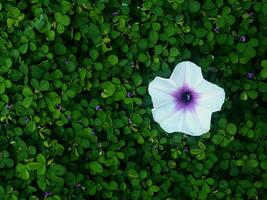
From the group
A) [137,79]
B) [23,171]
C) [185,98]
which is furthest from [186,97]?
[23,171]

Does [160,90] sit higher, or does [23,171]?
[160,90]

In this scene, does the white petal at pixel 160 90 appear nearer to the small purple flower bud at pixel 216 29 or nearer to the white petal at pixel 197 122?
the white petal at pixel 197 122

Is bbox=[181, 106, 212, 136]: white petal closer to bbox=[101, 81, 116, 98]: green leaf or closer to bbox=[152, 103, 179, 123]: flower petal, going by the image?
bbox=[152, 103, 179, 123]: flower petal

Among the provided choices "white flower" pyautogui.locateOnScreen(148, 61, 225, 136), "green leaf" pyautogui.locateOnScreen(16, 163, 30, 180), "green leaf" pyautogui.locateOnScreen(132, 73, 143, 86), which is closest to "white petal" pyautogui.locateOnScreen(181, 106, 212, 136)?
"white flower" pyautogui.locateOnScreen(148, 61, 225, 136)

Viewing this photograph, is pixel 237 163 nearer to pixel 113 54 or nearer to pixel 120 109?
pixel 120 109

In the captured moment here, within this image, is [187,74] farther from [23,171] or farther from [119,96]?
[23,171]

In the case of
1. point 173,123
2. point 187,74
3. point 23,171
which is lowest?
point 23,171

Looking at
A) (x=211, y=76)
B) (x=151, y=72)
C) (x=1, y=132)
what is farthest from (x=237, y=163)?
(x=1, y=132)
